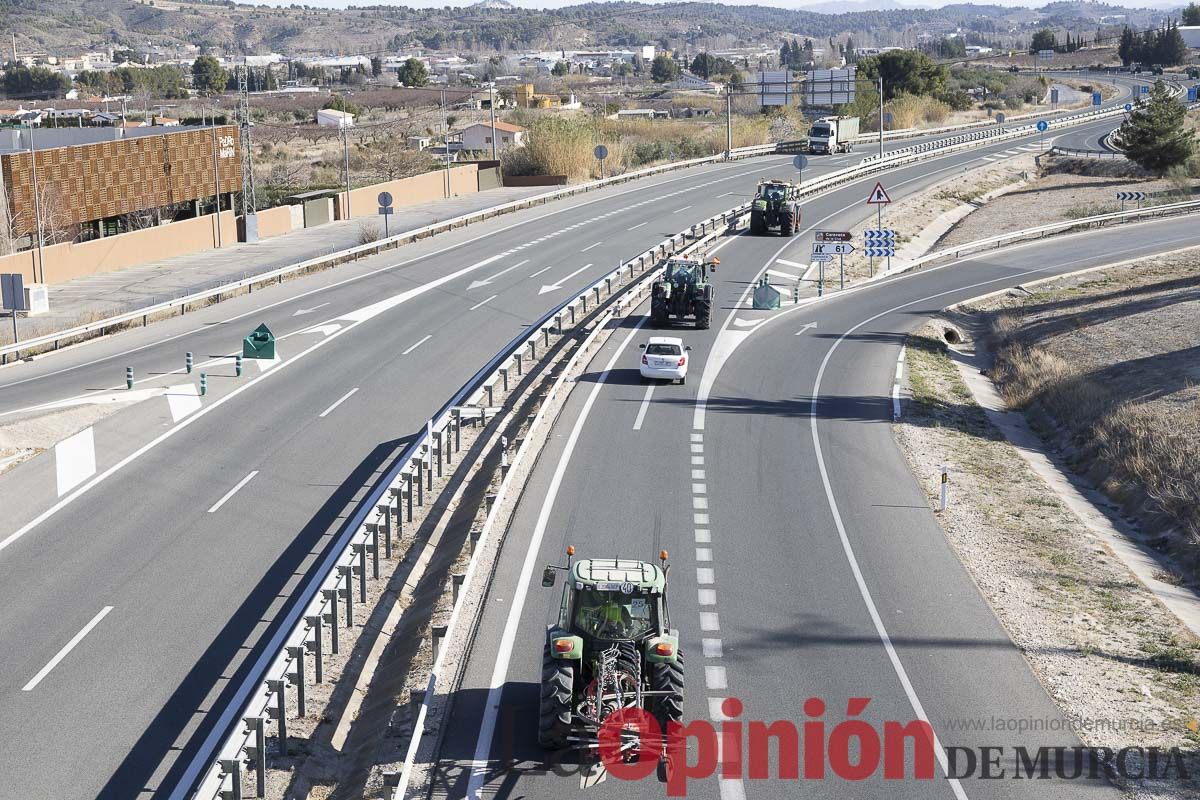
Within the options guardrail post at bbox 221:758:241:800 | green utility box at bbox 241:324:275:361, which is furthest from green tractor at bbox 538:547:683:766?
green utility box at bbox 241:324:275:361

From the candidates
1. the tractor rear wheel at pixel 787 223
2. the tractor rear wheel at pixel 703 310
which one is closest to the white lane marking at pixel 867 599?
the tractor rear wheel at pixel 703 310

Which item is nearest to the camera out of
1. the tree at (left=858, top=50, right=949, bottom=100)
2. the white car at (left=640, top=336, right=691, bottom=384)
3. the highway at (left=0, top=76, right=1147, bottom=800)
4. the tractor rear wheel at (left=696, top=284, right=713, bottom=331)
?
the highway at (left=0, top=76, right=1147, bottom=800)

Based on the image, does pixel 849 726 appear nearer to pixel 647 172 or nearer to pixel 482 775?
pixel 482 775

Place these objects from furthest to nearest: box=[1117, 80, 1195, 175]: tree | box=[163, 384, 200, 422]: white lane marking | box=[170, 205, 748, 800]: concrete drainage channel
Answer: box=[1117, 80, 1195, 175]: tree
box=[163, 384, 200, 422]: white lane marking
box=[170, 205, 748, 800]: concrete drainage channel

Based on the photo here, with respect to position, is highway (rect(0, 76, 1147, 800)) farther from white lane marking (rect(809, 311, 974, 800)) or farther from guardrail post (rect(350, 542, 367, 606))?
white lane marking (rect(809, 311, 974, 800))

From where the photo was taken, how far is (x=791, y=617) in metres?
19.3

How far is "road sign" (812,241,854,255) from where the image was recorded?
49.9m

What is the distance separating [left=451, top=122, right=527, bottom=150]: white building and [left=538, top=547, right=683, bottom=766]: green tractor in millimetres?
98432

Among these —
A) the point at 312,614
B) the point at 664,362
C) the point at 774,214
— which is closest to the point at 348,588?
the point at 312,614

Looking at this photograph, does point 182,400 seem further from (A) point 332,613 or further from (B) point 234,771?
(B) point 234,771

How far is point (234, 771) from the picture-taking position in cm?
1395

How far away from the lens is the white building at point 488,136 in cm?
11231

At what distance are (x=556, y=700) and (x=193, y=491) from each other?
46.4 feet

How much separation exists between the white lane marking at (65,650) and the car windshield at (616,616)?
8199 millimetres
